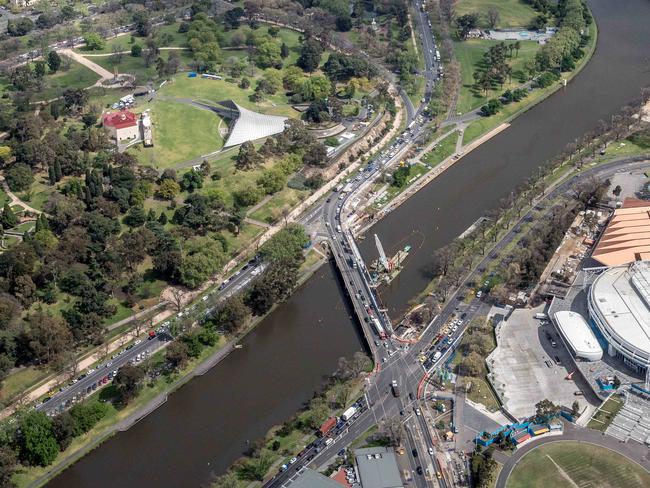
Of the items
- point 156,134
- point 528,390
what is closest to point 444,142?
point 156,134

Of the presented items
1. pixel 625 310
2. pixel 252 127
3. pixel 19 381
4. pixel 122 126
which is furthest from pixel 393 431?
pixel 122 126

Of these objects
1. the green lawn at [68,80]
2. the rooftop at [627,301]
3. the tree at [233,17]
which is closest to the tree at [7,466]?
the rooftop at [627,301]

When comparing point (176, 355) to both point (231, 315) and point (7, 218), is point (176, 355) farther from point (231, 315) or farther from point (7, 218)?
point (7, 218)

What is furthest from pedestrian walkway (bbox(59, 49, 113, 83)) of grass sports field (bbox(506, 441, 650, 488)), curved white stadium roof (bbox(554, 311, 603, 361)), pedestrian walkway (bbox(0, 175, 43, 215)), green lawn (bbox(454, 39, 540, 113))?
grass sports field (bbox(506, 441, 650, 488))

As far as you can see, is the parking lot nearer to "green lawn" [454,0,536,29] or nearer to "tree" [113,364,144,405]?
"tree" [113,364,144,405]

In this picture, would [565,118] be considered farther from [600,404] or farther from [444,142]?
[600,404]

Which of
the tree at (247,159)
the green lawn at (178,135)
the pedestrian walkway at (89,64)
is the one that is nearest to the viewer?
the tree at (247,159)

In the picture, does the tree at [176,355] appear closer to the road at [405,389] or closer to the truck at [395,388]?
the road at [405,389]
